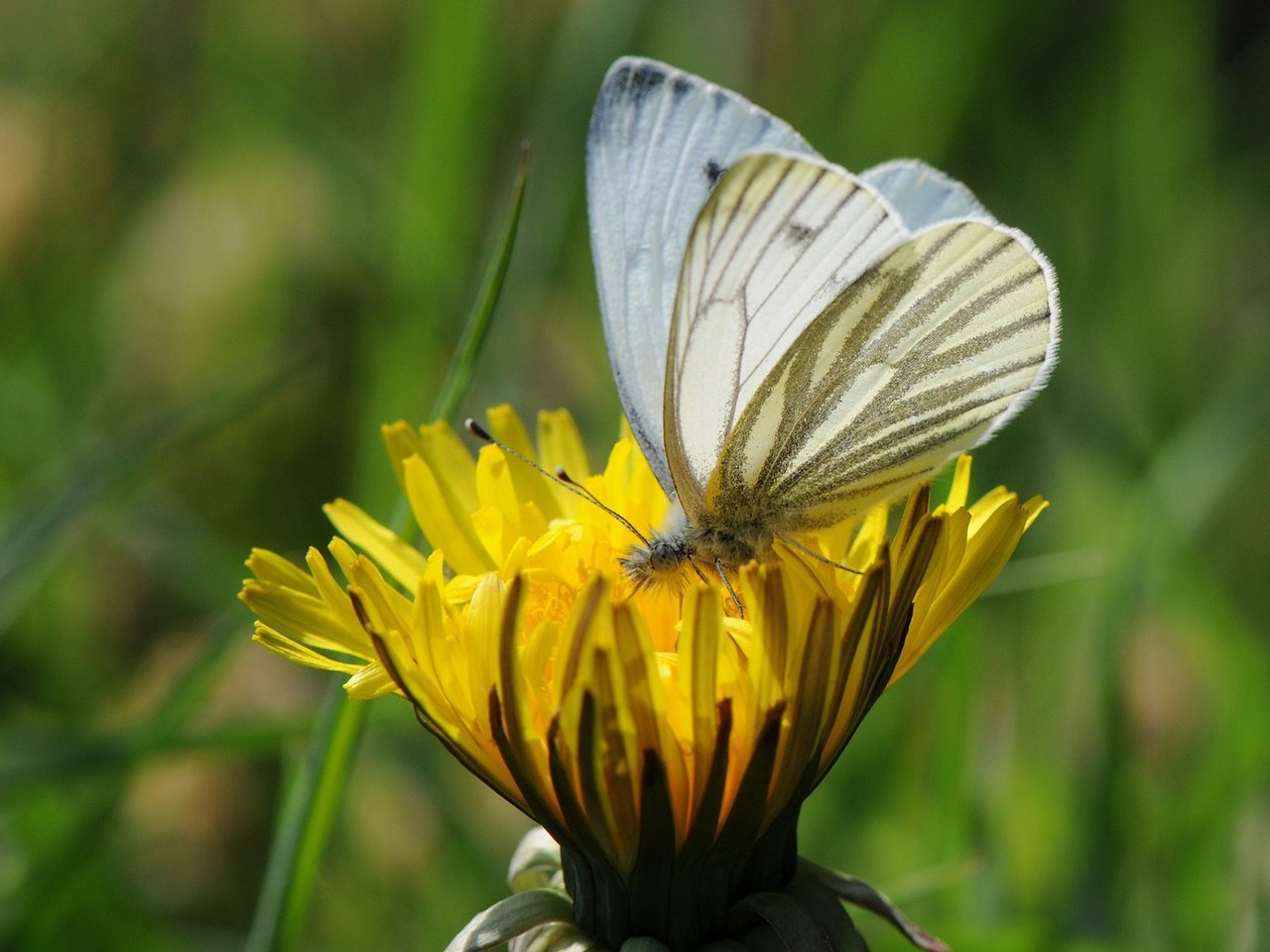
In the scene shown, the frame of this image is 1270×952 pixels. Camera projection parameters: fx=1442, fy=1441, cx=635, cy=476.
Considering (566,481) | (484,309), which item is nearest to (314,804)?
(566,481)

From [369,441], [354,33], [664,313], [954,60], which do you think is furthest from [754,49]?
[664,313]

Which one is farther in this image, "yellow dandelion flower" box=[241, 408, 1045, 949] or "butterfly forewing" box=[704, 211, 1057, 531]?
"butterfly forewing" box=[704, 211, 1057, 531]

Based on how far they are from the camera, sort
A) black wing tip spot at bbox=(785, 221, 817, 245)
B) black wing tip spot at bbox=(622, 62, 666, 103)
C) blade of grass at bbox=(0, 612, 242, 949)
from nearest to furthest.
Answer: black wing tip spot at bbox=(785, 221, 817, 245) → black wing tip spot at bbox=(622, 62, 666, 103) → blade of grass at bbox=(0, 612, 242, 949)

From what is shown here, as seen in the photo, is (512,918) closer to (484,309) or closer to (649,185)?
(484,309)

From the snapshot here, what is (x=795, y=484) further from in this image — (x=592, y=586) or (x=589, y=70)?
(x=589, y=70)

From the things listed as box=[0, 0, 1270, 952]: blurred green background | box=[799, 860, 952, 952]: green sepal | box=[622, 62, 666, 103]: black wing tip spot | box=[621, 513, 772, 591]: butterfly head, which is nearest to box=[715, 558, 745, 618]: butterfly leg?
box=[621, 513, 772, 591]: butterfly head

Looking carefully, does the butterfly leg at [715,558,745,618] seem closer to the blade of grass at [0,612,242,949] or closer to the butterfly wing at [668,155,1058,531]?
the butterfly wing at [668,155,1058,531]

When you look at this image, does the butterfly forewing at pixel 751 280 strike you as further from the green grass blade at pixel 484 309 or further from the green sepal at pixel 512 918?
the green sepal at pixel 512 918
